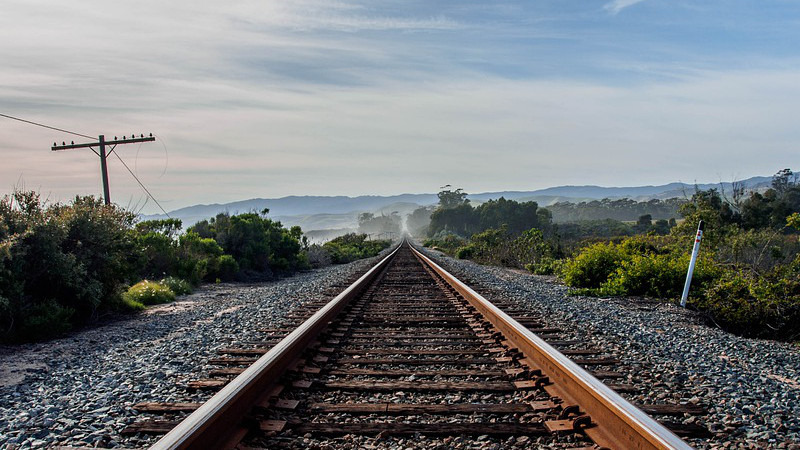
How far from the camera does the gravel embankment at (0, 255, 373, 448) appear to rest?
338cm

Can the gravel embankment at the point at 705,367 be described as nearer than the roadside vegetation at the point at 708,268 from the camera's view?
Yes

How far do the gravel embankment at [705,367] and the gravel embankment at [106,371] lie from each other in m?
3.35

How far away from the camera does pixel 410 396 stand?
388 centimetres

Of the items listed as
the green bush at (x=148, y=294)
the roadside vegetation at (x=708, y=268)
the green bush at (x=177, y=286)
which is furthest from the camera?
the green bush at (x=177, y=286)

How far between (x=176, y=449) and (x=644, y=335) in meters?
5.10

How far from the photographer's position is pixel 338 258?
85.5ft

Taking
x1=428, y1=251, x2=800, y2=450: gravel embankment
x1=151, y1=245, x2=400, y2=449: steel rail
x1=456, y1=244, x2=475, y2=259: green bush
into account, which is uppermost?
x1=151, y1=245, x2=400, y2=449: steel rail

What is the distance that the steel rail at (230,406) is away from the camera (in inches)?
107

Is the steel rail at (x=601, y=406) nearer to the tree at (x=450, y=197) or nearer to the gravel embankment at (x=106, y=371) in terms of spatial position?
the gravel embankment at (x=106, y=371)

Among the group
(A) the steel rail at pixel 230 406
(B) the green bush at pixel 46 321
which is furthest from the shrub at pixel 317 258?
(A) the steel rail at pixel 230 406

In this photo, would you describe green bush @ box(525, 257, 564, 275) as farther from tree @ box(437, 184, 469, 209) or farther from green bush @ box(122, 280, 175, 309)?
tree @ box(437, 184, 469, 209)

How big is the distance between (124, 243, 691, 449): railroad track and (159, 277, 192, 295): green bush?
669 cm

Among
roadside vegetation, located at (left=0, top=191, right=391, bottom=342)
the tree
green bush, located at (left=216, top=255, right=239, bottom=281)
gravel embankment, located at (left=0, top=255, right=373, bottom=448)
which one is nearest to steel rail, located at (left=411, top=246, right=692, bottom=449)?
gravel embankment, located at (left=0, top=255, right=373, bottom=448)

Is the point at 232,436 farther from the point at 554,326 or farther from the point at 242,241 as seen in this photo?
the point at 242,241
